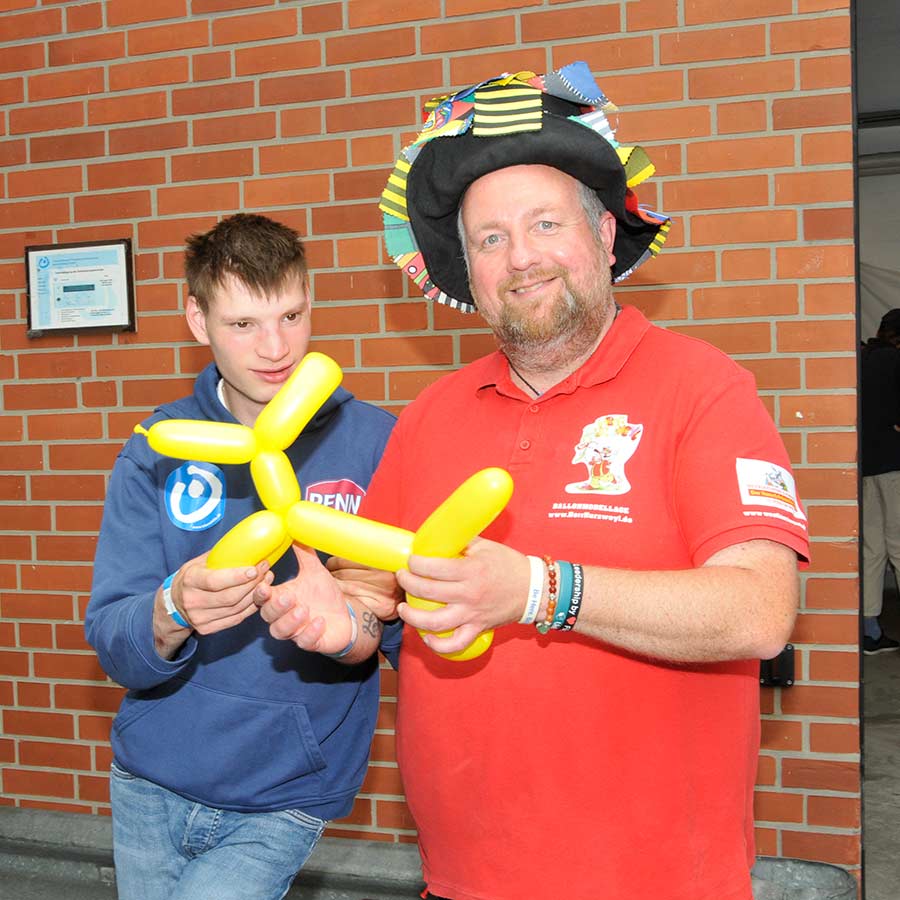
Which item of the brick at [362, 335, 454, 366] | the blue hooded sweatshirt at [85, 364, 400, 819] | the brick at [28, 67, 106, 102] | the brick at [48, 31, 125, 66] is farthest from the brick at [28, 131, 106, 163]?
the blue hooded sweatshirt at [85, 364, 400, 819]

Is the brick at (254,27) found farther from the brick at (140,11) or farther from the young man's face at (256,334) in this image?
the young man's face at (256,334)

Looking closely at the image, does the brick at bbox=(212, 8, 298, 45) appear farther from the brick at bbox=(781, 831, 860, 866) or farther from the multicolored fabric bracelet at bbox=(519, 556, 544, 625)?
the brick at bbox=(781, 831, 860, 866)

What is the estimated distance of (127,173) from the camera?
3.31 metres

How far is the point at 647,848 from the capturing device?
60.0 inches

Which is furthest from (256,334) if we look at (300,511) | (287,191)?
(287,191)

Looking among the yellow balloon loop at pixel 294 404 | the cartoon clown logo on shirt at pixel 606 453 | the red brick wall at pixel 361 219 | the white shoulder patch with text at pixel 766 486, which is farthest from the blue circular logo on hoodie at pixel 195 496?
the red brick wall at pixel 361 219

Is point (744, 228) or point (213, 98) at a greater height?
point (213, 98)

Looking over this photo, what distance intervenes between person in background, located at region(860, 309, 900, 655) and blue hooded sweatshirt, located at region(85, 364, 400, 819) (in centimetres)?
469

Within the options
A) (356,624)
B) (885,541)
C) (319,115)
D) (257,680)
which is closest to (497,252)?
(356,624)

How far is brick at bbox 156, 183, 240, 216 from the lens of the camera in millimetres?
3223

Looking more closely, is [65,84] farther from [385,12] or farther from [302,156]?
[385,12]

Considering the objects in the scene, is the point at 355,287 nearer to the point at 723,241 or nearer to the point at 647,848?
the point at 723,241

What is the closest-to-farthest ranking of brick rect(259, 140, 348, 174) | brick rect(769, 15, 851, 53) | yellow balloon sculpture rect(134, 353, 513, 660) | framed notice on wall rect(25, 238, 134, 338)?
yellow balloon sculpture rect(134, 353, 513, 660) → brick rect(769, 15, 851, 53) → brick rect(259, 140, 348, 174) → framed notice on wall rect(25, 238, 134, 338)

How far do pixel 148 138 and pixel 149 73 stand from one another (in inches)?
8.3
